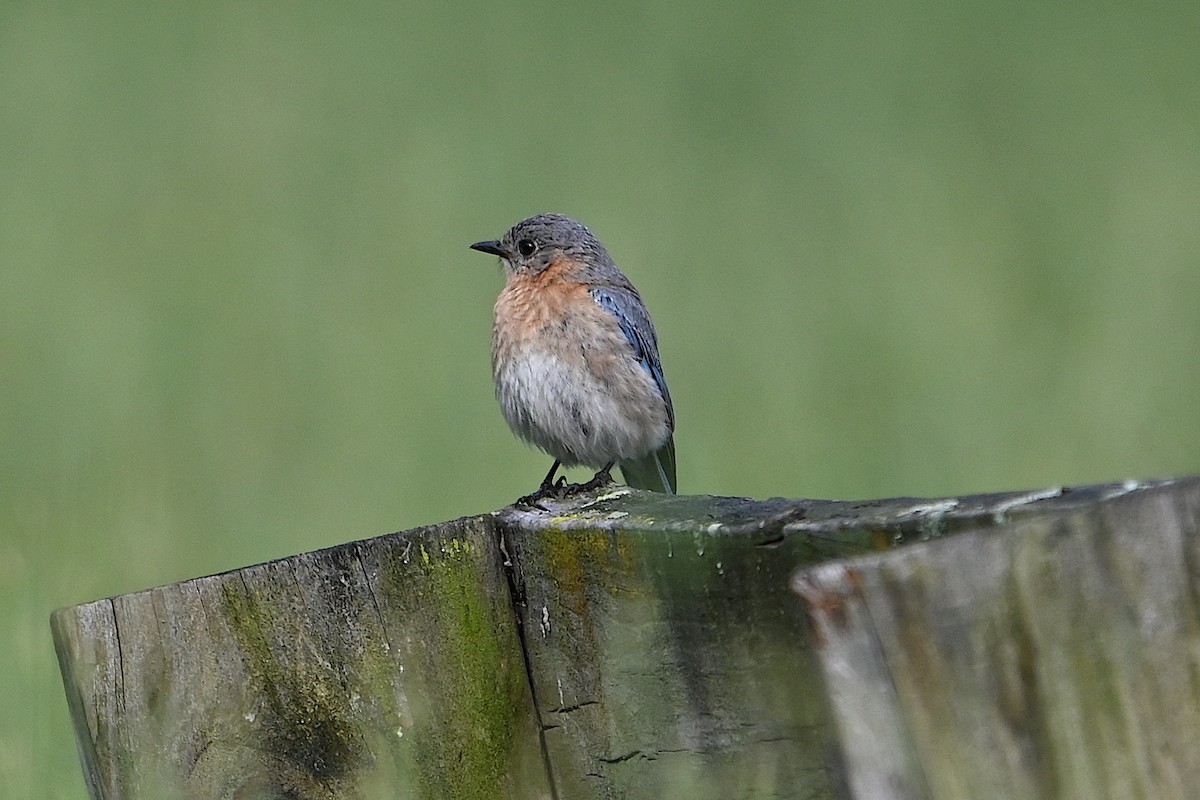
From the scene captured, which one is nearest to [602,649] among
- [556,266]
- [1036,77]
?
[556,266]

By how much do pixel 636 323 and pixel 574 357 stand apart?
0.37 meters

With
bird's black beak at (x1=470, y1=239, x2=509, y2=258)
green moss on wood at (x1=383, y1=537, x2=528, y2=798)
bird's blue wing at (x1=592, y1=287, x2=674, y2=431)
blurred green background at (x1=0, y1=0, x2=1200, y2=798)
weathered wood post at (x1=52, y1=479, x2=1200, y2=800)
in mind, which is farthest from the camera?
bird's black beak at (x1=470, y1=239, x2=509, y2=258)

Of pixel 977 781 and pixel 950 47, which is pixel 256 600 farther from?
pixel 950 47

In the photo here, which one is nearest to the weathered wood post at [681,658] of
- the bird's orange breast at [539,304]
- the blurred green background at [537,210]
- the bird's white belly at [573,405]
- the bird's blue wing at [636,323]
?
the blurred green background at [537,210]

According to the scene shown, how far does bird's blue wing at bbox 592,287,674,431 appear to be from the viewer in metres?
5.66

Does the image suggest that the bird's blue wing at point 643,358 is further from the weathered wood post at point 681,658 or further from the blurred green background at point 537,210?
the weathered wood post at point 681,658

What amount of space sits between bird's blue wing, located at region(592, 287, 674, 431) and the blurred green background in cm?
36

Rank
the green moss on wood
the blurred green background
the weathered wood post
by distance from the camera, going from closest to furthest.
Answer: the weathered wood post, the green moss on wood, the blurred green background

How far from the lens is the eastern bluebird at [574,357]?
17.8 feet

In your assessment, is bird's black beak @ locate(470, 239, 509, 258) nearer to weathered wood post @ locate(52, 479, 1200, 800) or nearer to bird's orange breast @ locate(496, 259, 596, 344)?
bird's orange breast @ locate(496, 259, 596, 344)

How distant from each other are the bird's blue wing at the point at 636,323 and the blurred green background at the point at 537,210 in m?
0.36

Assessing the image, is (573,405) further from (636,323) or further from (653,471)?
(653,471)

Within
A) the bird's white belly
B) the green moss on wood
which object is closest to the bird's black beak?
the bird's white belly

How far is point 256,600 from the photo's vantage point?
2098mm
